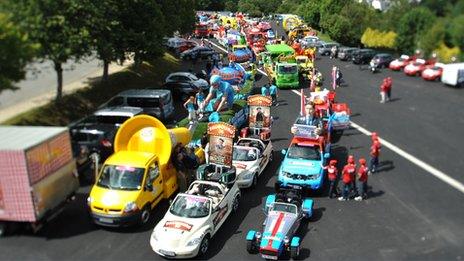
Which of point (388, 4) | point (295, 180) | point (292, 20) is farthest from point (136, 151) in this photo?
point (292, 20)

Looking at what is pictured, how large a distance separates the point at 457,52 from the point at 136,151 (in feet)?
54.3

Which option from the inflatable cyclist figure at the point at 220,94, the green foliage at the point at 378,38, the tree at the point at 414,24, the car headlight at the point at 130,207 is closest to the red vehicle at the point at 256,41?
the inflatable cyclist figure at the point at 220,94

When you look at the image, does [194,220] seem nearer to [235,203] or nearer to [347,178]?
[235,203]

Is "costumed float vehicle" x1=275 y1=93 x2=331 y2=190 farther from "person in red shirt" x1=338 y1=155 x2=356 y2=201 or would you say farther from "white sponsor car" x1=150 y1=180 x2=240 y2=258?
→ "white sponsor car" x1=150 y1=180 x2=240 y2=258

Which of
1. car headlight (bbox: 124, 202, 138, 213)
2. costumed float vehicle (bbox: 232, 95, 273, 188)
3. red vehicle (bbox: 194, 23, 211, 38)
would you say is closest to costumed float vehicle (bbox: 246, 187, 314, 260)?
costumed float vehicle (bbox: 232, 95, 273, 188)

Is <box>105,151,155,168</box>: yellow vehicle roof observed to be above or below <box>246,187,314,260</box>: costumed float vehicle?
above

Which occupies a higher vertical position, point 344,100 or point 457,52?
point 457,52

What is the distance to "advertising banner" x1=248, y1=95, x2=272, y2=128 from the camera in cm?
2789

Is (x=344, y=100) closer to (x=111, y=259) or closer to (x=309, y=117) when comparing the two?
(x=309, y=117)

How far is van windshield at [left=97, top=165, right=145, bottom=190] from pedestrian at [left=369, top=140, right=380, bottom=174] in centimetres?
1148

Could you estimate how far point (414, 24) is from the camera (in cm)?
2066

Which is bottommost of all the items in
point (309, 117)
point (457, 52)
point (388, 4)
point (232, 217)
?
point (232, 217)

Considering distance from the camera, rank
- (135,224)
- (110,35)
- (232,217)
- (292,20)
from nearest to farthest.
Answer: (135,224) → (232,217) → (110,35) → (292,20)

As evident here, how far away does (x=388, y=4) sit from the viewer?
73.3 feet
